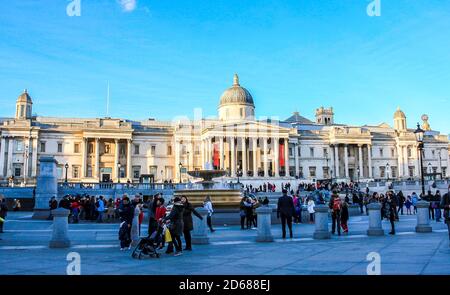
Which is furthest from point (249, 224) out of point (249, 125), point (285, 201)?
point (249, 125)

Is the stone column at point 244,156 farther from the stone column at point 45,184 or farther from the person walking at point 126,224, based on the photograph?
the person walking at point 126,224

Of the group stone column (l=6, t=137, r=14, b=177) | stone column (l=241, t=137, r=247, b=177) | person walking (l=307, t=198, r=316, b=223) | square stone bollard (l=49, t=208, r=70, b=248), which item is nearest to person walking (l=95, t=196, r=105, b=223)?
square stone bollard (l=49, t=208, r=70, b=248)

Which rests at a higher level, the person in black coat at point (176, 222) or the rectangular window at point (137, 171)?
the rectangular window at point (137, 171)

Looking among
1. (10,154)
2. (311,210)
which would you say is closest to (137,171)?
(10,154)

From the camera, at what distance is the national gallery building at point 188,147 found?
67625 mm

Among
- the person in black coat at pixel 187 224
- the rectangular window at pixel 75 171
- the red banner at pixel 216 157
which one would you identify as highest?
the red banner at pixel 216 157

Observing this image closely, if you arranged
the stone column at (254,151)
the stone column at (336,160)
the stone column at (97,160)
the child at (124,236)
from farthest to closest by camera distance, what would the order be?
the stone column at (336,160)
the stone column at (254,151)
the stone column at (97,160)
the child at (124,236)

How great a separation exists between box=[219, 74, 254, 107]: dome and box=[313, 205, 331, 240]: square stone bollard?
62589mm

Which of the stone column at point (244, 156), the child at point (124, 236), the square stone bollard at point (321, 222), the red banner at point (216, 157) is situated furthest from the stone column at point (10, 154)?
the square stone bollard at point (321, 222)

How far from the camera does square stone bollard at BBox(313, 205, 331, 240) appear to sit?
51.3 feet

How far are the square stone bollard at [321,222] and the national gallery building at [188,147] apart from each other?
48118 mm
